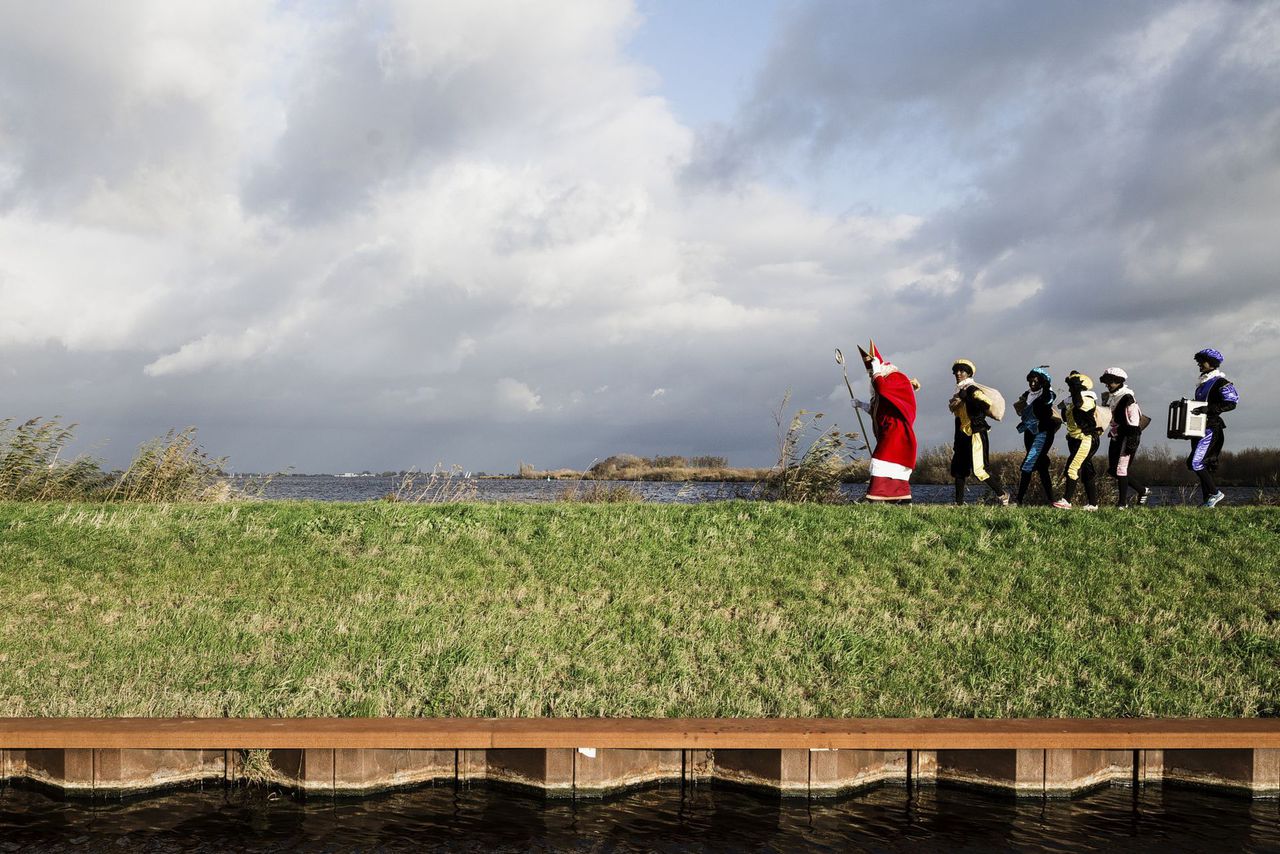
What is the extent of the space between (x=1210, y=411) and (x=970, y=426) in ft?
11.3

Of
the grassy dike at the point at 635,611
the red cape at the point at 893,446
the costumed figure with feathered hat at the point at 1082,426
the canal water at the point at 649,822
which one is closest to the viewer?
the canal water at the point at 649,822

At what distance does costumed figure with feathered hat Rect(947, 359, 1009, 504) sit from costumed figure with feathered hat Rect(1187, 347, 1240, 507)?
284 centimetres

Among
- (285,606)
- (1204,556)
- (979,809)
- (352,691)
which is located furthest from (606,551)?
(1204,556)

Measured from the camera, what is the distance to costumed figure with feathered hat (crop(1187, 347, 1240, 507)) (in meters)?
13.8

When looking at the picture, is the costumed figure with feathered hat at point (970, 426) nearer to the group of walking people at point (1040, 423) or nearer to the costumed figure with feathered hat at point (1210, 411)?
the group of walking people at point (1040, 423)

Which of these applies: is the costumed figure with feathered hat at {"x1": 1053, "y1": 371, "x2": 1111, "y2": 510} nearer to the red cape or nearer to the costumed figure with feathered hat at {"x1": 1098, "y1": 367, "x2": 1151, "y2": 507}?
the costumed figure with feathered hat at {"x1": 1098, "y1": 367, "x2": 1151, "y2": 507}

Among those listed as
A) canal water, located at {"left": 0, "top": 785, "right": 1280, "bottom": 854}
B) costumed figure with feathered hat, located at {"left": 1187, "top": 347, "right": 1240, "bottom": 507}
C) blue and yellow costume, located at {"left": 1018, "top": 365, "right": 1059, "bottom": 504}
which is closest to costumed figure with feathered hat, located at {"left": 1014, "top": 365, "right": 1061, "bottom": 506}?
A: blue and yellow costume, located at {"left": 1018, "top": 365, "right": 1059, "bottom": 504}

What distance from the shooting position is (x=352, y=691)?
6684mm

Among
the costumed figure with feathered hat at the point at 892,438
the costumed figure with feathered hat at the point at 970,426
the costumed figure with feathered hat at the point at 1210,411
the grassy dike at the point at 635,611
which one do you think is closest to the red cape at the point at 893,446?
the costumed figure with feathered hat at the point at 892,438

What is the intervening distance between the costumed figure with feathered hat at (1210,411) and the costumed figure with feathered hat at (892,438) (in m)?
4.27

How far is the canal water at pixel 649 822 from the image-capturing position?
469 centimetres

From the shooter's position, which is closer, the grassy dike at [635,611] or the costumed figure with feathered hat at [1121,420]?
the grassy dike at [635,611]

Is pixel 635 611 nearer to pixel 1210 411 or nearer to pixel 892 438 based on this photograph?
pixel 892 438

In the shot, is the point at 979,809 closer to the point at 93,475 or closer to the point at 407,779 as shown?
the point at 407,779
